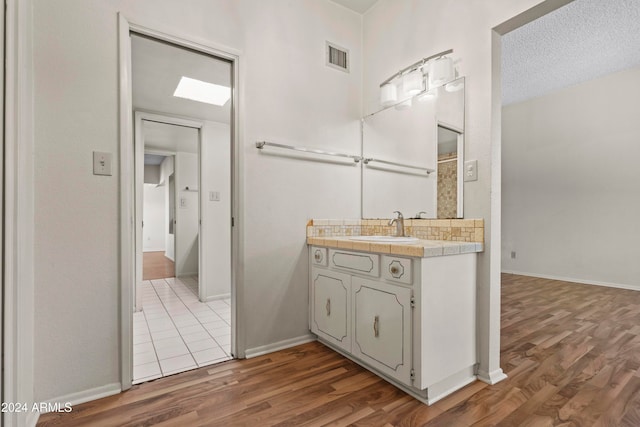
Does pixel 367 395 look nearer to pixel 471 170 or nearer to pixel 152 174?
pixel 471 170

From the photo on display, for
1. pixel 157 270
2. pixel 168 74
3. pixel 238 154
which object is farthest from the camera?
pixel 157 270

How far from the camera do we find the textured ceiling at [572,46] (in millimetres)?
2818

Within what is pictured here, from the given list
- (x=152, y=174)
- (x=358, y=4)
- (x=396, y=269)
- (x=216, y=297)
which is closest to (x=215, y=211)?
(x=216, y=297)

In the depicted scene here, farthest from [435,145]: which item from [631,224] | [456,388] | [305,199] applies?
[631,224]

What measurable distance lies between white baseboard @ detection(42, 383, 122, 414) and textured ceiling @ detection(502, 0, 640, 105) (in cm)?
445

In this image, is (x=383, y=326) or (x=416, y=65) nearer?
(x=383, y=326)

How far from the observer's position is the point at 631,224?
390 cm

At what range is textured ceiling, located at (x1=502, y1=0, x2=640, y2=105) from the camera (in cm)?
282

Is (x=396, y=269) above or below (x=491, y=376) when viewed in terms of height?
above

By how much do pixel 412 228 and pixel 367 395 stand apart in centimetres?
110

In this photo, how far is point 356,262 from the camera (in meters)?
1.84

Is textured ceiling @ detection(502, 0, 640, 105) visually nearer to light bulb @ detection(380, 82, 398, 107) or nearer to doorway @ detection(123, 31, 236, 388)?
light bulb @ detection(380, 82, 398, 107)

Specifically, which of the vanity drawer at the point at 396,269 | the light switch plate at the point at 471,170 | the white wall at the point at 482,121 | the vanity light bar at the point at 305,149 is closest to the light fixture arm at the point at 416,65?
the white wall at the point at 482,121

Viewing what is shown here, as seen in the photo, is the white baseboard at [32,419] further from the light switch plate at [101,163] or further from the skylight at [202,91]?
the skylight at [202,91]
